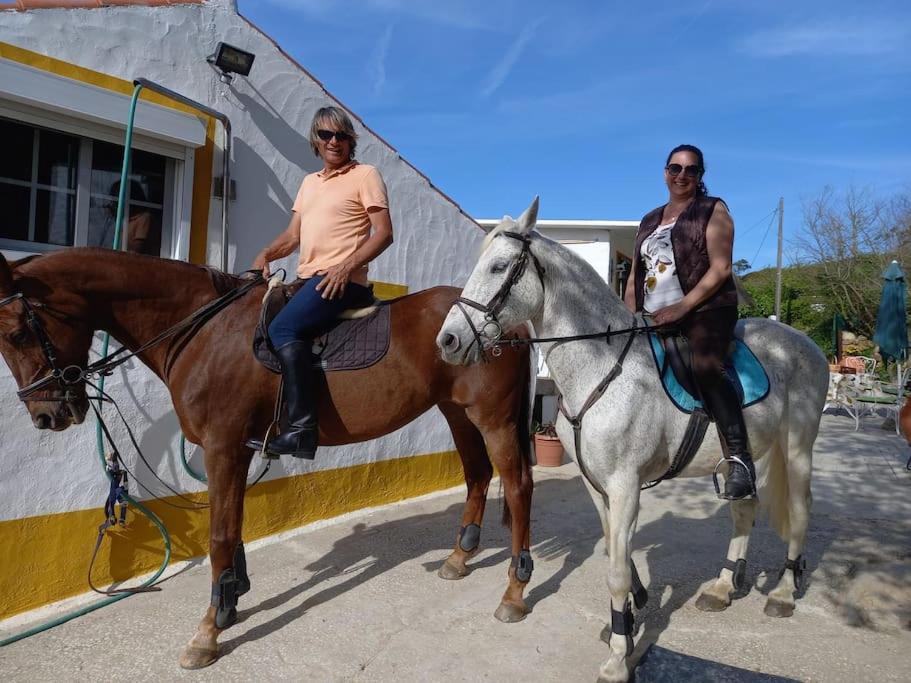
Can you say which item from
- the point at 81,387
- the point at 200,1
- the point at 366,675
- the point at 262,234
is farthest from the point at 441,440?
the point at 200,1

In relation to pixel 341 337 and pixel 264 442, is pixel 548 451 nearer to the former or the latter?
pixel 341 337

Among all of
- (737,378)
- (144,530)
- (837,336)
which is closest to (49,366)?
(144,530)

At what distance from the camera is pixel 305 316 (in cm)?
331

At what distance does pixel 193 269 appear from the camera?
3.44 metres

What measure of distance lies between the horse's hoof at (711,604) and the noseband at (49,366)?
3.76 metres

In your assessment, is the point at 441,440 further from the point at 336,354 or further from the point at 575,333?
the point at 575,333

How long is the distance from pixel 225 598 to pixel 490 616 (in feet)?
5.07

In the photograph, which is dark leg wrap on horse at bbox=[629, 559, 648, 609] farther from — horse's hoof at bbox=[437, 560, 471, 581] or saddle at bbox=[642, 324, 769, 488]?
horse's hoof at bbox=[437, 560, 471, 581]

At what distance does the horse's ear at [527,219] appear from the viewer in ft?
9.29

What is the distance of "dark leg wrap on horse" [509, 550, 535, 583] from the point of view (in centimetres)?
375

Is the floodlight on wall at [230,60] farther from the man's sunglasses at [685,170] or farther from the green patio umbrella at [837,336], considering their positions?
the green patio umbrella at [837,336]

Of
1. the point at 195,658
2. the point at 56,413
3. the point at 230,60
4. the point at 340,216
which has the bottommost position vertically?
the point at 195,658

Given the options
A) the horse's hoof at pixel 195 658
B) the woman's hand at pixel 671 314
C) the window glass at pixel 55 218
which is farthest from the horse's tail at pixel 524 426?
the window glass at pixel 55 218

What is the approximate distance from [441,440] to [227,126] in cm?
365
